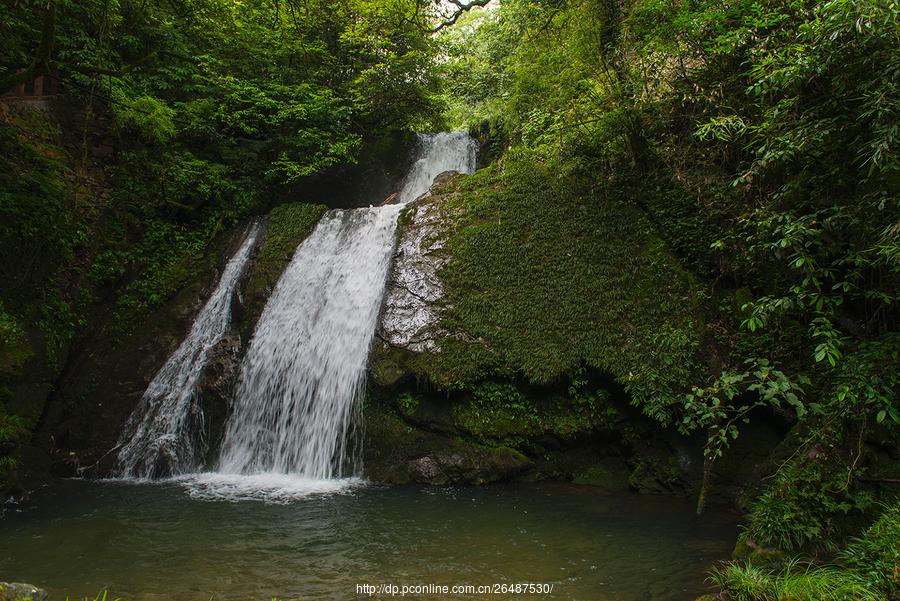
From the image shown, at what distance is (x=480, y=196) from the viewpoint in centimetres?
886

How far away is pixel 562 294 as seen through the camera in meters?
7.34

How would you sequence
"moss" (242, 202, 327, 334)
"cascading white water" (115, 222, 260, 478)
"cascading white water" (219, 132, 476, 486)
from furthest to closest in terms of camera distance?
"moss" (242, 202, 327, 334), "cascading white water" (115, 222, 260, 478), "cascading white water" (219, 132, 476, 486)

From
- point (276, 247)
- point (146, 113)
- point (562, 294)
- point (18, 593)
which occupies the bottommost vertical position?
point (18, 593)

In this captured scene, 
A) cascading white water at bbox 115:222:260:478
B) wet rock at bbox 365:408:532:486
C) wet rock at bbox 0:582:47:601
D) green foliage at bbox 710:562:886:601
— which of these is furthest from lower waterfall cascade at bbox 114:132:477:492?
green foliage at bbox 710:562:886:601

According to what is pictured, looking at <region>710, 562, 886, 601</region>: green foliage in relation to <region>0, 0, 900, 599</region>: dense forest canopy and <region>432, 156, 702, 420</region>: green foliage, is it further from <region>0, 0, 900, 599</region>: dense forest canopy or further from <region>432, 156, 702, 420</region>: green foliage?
<region>432, 156, 702, 420</region>: green foliage

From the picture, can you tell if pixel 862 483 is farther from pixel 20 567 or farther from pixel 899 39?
pixel 20 567

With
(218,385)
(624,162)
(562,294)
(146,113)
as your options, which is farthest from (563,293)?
(146,113)

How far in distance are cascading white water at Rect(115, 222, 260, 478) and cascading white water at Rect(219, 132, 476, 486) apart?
0.60 m

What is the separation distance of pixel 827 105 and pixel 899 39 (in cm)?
62

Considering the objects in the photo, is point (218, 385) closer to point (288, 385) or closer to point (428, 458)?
point (288, 385)

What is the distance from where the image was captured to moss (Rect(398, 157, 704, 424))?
645 centimetres

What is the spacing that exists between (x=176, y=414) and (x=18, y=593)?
5911mm

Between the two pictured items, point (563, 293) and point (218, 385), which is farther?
point (218, 385)

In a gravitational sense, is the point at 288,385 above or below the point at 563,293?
below
